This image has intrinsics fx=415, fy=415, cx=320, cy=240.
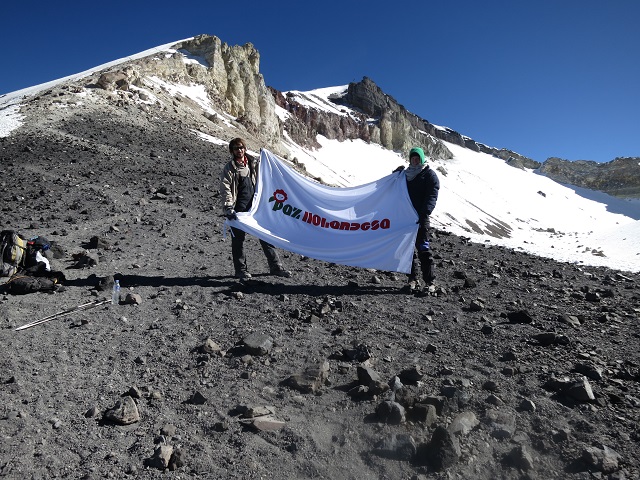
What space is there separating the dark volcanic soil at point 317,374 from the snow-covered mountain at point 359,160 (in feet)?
21.1

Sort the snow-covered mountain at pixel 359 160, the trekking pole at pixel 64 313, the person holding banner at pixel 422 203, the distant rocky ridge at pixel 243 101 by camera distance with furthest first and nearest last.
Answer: the distant rocky ridge at pixel 243 101
the snow-covered mountain at pixel 359 160
the person holding banner at pixel 422 203
the trekking pole at pixel 64 313

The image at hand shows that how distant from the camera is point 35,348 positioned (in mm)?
4250

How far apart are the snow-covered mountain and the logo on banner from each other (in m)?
6.31

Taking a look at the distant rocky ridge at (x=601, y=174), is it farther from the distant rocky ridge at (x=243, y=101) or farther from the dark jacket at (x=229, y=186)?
the dark jacket at (x=229, y=186)

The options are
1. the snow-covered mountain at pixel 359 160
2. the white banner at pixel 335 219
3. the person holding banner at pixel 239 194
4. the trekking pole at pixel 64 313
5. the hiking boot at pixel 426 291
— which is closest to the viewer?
the trekking pole at pixel 64 313

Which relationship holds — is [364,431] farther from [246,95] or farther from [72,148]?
[246,95]

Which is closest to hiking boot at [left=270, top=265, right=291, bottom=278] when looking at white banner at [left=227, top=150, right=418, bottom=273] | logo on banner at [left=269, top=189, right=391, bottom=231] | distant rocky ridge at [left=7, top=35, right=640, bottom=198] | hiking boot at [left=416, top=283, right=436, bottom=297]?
white banner at [left=227, top=150, right=418, bottom=273]

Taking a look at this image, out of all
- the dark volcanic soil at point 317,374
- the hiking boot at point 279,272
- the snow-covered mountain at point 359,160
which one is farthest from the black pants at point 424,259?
the snow-covered mountain at point 359,160

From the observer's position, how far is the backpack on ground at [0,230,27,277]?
6.09 m

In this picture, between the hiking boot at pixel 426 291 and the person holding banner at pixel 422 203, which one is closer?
the hiking boot at pixel 426 291

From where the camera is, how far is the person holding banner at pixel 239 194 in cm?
667

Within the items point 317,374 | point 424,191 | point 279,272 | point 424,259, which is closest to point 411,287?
point 424,259

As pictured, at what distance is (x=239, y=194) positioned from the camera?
7070 millimetres

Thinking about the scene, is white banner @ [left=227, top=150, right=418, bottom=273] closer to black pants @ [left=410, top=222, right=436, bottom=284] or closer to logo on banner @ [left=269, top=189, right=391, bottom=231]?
logo on banner @ [left=269, top=189, right=391, bottom=231]
